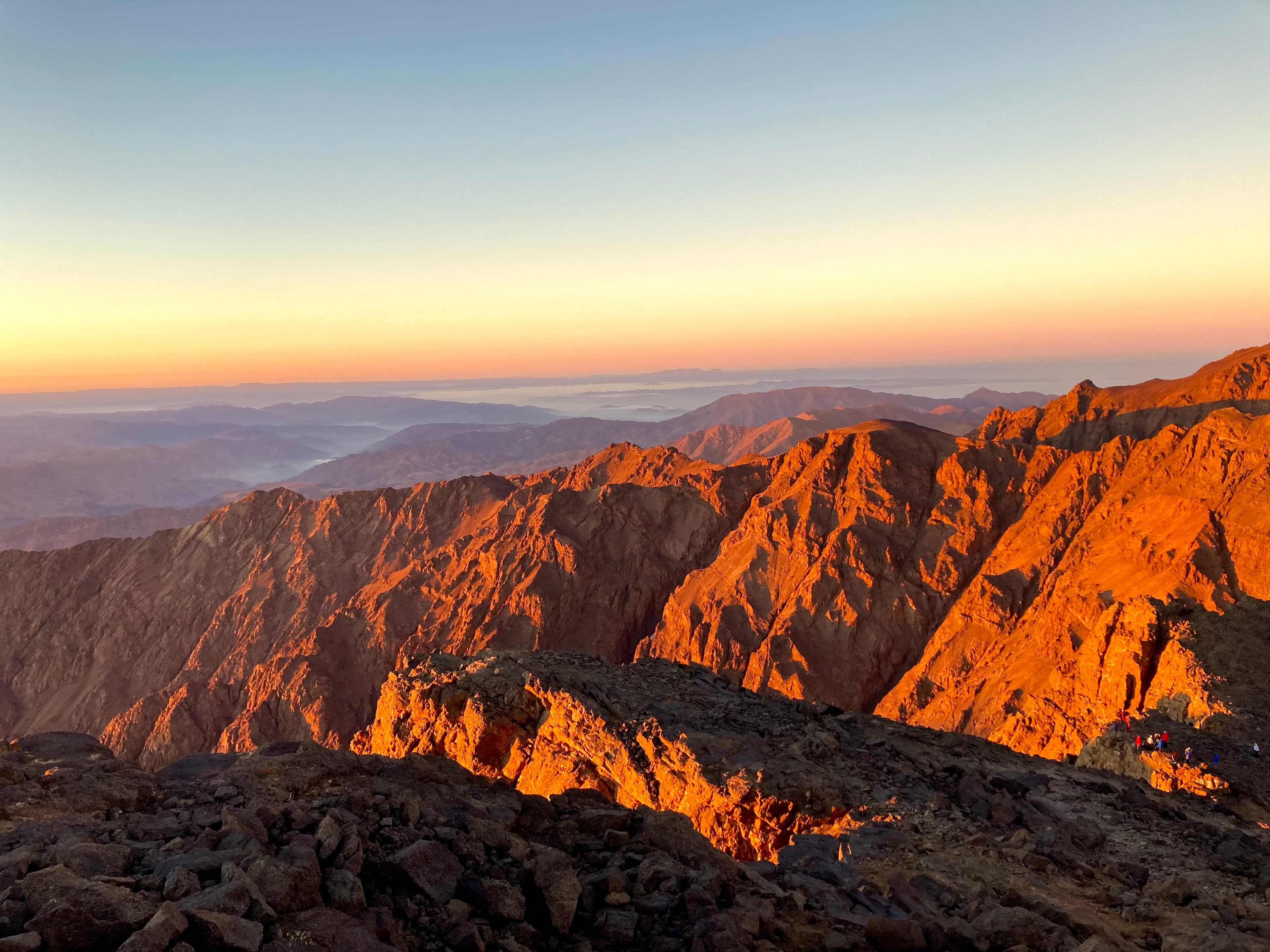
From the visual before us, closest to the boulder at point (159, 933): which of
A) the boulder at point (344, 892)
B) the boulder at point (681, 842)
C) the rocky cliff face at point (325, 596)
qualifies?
the boulder at point (344, 892)

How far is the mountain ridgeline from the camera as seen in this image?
131ft

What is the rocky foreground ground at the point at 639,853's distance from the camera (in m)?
6.48

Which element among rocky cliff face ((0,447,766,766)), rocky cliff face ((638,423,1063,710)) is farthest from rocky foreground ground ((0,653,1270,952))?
rocky cliff face ((0,447,766,766))

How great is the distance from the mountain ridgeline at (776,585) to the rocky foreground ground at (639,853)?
7.35m

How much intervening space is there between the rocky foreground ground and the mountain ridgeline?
7.35 meters

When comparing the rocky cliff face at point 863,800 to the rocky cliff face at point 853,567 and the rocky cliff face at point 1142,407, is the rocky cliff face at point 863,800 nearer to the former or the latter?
the rocky cliff face at point 853,567

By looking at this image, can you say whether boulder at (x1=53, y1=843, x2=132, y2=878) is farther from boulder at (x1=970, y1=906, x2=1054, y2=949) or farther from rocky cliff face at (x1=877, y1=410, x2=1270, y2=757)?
rocky cliff face at (x1=877, y1=410, x2=1270, y2=757)

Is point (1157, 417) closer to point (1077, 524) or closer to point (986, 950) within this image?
point (1077, 524)

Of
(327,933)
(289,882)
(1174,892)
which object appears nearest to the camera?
(327,933)

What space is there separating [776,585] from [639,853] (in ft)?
185

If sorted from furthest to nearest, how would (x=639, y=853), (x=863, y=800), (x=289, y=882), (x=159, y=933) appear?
(x=863, y=800), (x=639, y=853), (x=289, y=882), (x=159, y=933)

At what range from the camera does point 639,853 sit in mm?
8961

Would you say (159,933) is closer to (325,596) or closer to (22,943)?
(22,943)

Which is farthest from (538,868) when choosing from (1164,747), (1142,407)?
(1142,407)
